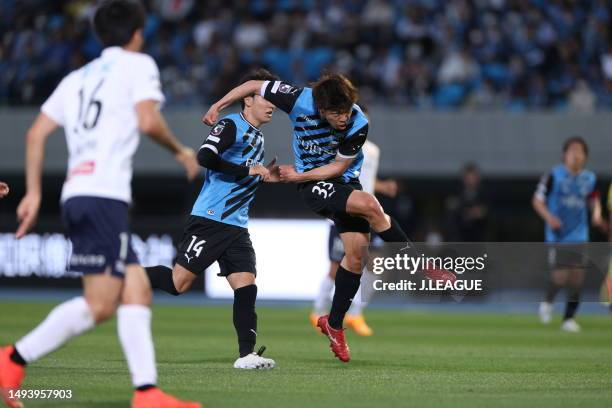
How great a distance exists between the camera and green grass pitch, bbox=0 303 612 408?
7.01 m

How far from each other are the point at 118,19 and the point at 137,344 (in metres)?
1.79

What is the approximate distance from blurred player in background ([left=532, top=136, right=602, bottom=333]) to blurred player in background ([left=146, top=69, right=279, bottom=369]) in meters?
6.38

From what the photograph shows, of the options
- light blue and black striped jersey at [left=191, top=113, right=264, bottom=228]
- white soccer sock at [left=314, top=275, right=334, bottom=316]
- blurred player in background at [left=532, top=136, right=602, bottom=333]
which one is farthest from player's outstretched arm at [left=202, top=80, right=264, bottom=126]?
blurred player in background at [left=532, top=136, right=602, bottom=333]

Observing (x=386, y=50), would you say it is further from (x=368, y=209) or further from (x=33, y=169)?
(x=33, y=169)

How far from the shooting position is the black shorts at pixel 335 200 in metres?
9.08

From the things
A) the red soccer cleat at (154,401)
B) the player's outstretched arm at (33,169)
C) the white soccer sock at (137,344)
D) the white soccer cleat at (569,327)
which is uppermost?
the player's outstretched arm at (33,169)

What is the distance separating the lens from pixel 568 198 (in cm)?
1487

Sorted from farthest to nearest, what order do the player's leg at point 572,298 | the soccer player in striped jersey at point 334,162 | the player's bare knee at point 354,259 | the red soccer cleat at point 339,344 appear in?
1. the player's leg at point 572,298
2. the player's bare knee at point 354,259
3. the red soccer cleat at point 339,344
4. the soccer player in striped jersey at point 334,162

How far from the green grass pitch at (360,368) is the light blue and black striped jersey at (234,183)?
49.0 inches

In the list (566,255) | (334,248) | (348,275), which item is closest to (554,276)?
(566,255)

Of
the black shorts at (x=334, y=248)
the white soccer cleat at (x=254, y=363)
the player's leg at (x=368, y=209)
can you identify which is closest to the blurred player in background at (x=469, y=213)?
the black shorts at (x=334, y=248)

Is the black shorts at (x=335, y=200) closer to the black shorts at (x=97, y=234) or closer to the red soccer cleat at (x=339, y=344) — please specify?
the red soccer cleat at (x=339, y=344)

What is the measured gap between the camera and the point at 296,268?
19.6 meters

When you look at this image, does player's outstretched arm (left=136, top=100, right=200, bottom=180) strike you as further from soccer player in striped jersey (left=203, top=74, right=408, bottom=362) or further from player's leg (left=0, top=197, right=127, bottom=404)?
soccer player in striped jersey (left=203, top=74, right=408, bottom=362)
